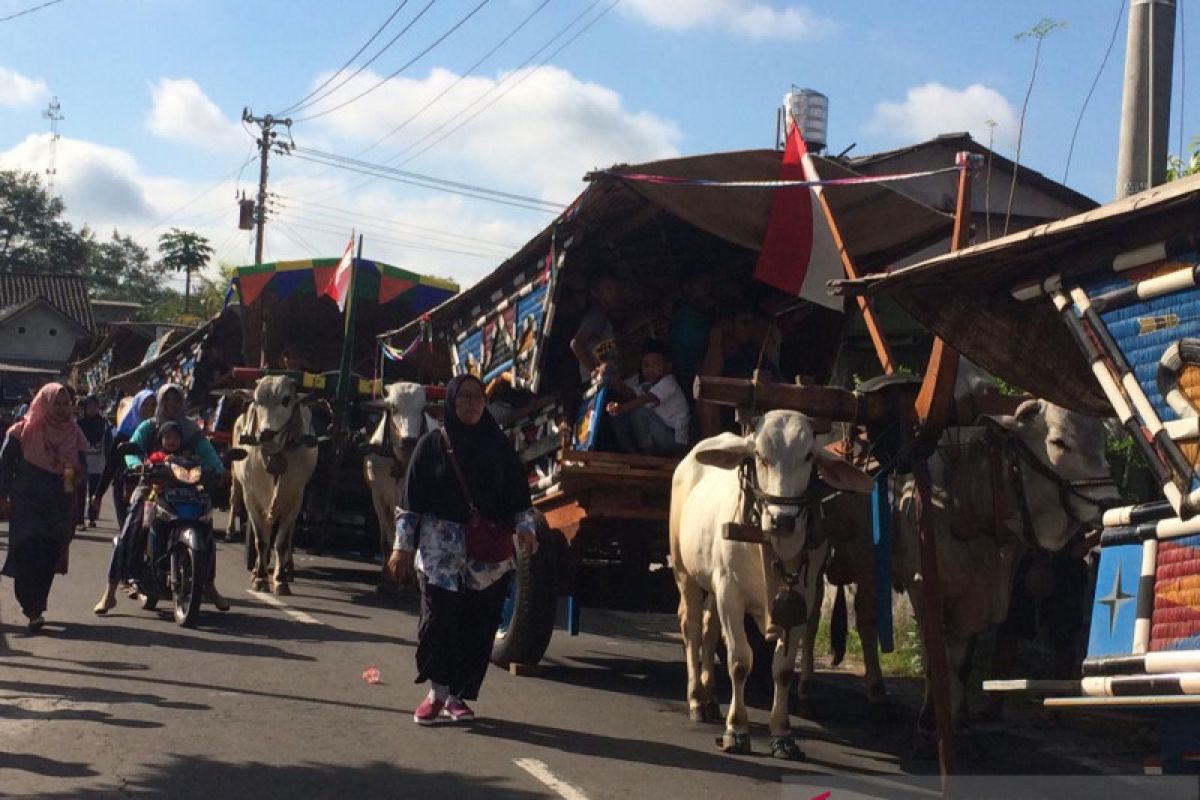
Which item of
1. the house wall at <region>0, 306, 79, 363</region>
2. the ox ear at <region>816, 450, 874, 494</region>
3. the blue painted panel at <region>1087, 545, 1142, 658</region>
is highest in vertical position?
the house wall at <region>0, 306, 79, 363</region>

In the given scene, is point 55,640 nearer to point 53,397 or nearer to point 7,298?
point 53,397

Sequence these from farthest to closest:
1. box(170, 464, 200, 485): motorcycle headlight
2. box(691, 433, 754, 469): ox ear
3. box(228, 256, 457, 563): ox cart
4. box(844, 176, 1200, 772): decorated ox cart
Result: 1. box(228, 256, 457, 563): ox cart
2. box(170, 464, 200, 485): motorcycle headlight
3. box(691, 433, 754, 469): ox ear
4. box(844, 176, 1200, 772): decorated ox cart

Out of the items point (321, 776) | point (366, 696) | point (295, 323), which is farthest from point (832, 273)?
point (295, 323)

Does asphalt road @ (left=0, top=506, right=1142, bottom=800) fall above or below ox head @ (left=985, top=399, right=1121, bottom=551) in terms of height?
below

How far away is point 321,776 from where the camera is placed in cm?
707

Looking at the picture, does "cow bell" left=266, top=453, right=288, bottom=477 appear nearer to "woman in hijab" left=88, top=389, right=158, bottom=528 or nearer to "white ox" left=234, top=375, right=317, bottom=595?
"white ox" left=234, top=375, right=317, bottom=595

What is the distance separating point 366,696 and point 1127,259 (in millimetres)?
5961

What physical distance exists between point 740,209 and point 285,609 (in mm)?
5806

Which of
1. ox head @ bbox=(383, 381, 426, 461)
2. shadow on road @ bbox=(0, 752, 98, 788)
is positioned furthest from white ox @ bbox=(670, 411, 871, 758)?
ox head @ bbox=(383, 381, 426, 461)

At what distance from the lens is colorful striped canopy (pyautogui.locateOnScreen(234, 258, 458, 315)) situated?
664 inches

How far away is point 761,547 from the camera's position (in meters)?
8.30

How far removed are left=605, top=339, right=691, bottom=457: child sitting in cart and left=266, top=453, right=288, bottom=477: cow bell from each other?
16.5 feet

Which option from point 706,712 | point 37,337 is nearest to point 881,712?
point 706,712

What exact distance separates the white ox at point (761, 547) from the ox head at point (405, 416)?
509 cm
